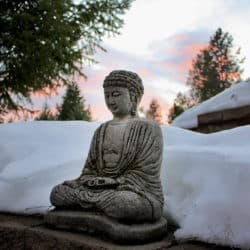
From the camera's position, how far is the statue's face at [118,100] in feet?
8.68

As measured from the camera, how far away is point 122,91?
2.64 meters

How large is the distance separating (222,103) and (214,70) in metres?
19.0

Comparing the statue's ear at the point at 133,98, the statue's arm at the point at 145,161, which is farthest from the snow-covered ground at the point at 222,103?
the statue's arm at the point at 145,161

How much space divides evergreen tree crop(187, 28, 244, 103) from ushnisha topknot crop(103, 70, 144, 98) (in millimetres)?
21036

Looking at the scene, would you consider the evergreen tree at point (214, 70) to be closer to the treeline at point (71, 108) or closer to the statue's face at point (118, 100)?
the treeline at point (71, 108)

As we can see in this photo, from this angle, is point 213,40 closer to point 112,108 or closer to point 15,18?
point 15,18

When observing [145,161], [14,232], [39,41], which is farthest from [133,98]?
[39,41]

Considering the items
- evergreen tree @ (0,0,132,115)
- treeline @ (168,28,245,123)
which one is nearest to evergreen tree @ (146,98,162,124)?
treeline @ (168,28,245,123)

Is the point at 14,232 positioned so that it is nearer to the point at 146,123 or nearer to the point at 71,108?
the point at 146,123

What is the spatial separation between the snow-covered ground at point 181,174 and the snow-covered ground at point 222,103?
1.75 meters

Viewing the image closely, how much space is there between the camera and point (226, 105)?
5.94 metres

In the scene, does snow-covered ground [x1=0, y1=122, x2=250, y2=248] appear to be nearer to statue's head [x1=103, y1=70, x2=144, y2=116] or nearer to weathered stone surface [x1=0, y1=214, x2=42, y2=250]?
weathered stone surface [x1=0, y1=214, x2=42, y2=250]

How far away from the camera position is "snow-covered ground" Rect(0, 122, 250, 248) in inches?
90.0

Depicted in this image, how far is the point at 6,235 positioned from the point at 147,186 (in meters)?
1.10
